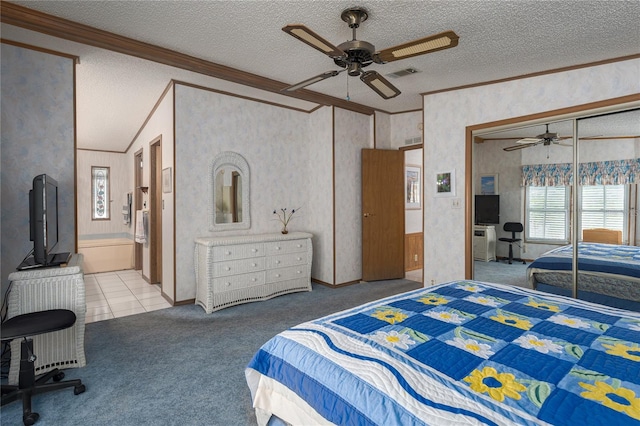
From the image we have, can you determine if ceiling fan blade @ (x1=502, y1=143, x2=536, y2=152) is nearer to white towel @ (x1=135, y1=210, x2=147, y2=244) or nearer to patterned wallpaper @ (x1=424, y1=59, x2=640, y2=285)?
patterned wallpaper @ (x1=424, y1=59, x2=640, y2=285)

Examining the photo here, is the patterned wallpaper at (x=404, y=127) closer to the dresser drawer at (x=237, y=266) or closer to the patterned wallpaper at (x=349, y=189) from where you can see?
the patterned wallpaper at (x=349, y=189)

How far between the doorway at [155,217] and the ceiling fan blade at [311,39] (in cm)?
383

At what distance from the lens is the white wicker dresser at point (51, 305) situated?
239 cm

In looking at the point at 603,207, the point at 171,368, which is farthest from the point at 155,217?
the point at 603,207

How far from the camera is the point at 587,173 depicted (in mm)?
3383

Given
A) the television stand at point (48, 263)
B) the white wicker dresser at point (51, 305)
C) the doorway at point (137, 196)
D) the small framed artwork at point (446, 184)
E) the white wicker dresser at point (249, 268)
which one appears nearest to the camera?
the white wicker dresser at point (51, 305)

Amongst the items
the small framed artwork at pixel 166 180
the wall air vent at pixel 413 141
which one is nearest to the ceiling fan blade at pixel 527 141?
the wall air vent at pixel 413 141

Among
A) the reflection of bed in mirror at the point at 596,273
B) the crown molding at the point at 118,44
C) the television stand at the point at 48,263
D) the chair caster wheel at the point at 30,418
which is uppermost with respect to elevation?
the crown molding at the point at 118,44

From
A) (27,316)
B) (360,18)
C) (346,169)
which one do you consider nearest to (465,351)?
(360,18)

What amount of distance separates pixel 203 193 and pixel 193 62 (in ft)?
5.15

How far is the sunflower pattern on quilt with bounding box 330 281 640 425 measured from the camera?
3.36ft

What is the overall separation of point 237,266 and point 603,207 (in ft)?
12.8

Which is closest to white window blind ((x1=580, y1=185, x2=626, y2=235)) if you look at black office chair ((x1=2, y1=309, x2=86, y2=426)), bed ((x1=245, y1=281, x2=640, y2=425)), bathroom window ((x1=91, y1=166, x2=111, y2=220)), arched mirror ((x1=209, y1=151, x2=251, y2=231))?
bed ((x1=245, y1=281, x2=640, y2=425))

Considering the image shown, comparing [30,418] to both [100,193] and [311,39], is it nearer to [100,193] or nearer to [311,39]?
[311,39]
